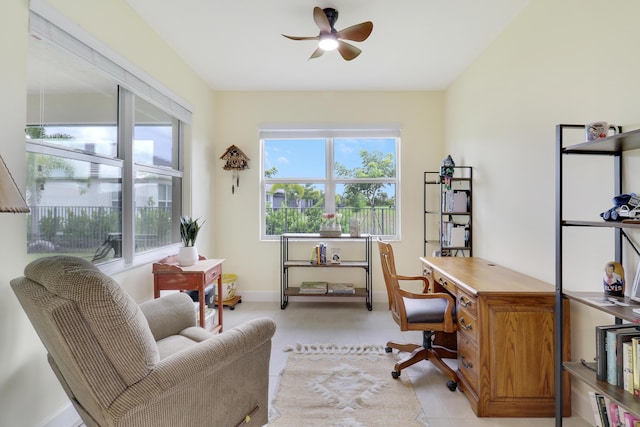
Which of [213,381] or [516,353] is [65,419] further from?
[516,353]

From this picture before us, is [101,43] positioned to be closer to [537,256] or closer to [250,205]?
[250,205]

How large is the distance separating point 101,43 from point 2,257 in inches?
55.2

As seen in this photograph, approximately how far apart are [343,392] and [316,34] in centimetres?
284

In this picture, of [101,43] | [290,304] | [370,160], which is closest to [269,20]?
[101,43]

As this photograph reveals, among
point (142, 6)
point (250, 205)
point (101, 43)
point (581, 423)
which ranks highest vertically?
point (142, 6)

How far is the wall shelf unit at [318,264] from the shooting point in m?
3.71

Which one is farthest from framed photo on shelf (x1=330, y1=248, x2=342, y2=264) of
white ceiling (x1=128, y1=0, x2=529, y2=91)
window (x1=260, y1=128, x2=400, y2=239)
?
white ceiling (x1=128, y1=0, x2=529, y2=91)

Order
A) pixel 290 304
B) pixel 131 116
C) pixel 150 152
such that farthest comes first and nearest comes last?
1. pixel 290 304
2. pixel 150 152
3. pixel 131 116

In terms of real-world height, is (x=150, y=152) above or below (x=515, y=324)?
above

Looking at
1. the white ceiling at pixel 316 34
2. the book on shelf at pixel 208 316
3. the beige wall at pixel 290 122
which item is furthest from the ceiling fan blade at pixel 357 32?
the book on shelf at pixel 208 316

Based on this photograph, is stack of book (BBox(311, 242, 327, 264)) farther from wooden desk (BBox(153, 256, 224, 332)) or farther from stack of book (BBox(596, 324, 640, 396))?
stack of book (BBox(596, 324, 640, 396))

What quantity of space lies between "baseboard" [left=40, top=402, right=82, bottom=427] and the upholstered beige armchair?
1.90ft

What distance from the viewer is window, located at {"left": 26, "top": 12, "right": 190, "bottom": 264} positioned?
5.48 ft

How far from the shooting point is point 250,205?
403cm
